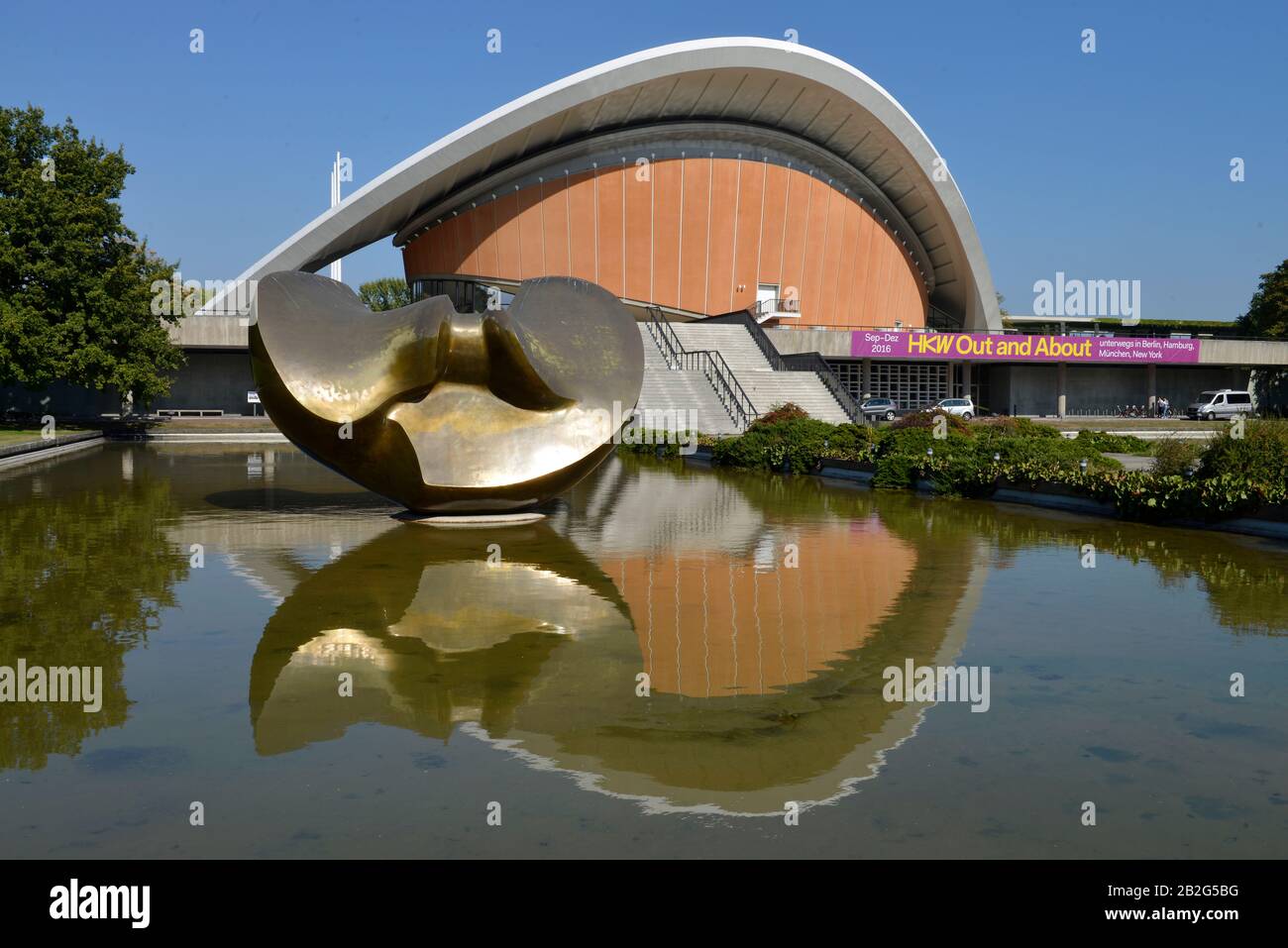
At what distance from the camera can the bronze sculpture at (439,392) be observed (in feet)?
43.9

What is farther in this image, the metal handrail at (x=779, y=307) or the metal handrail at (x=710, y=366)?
the metal handrail at (x=779, y=307)

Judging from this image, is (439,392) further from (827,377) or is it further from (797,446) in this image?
(827,377)

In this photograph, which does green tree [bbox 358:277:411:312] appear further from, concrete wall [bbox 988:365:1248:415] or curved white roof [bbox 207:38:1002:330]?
concrete wall [bbox 988:365:1248:415]

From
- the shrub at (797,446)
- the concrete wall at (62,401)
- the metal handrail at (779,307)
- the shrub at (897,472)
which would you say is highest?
the metal handrail at (779,307)

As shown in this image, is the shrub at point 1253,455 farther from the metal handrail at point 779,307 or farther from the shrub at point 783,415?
the metal handrail at point 779,307

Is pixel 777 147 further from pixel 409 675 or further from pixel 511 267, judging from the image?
pixel 409 675

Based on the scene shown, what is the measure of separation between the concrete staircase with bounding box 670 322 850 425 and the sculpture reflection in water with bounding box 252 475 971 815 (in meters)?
23.8

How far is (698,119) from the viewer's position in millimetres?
52250

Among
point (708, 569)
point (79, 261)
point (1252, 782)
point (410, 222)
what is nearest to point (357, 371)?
point (708, 569)

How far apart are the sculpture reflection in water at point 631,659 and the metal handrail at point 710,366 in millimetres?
22050

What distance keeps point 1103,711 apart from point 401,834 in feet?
13.1

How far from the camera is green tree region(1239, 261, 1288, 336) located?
2537 inches

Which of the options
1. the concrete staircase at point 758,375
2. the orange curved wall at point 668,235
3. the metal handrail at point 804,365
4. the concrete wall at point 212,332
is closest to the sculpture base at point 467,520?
the concrete staircase at point 758,375

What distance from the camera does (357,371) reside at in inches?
532
